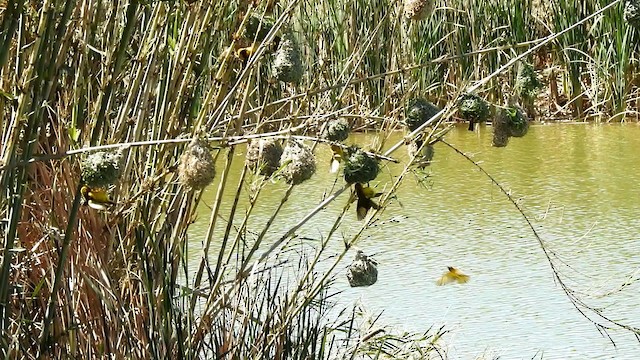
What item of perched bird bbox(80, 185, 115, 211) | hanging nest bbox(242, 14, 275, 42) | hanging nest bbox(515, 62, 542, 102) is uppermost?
hanging nest bbox(242, 14, 275, 42)

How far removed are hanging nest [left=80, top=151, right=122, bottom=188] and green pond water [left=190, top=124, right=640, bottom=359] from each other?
55 centimetres

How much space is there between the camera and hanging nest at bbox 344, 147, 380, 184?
5.00 ft

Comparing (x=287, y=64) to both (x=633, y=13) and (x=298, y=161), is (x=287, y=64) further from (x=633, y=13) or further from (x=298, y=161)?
(x=633, y=13)

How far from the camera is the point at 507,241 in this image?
370cm

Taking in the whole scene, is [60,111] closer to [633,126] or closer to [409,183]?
[409,183]

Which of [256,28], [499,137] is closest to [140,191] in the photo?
[256,28]

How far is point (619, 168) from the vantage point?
4.67 metres

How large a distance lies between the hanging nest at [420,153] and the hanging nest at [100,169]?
46 centimetres

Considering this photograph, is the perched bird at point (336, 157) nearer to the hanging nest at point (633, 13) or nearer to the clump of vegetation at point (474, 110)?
the clump of vegetation at point (474, 110)

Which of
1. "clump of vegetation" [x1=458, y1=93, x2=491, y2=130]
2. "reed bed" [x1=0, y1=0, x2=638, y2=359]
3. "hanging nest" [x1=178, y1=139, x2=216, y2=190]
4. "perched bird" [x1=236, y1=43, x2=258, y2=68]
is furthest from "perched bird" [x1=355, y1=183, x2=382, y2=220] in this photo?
"hanging nest" [x1=178, y1=139, x2=216, y2=190]

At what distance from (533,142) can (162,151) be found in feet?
12.5

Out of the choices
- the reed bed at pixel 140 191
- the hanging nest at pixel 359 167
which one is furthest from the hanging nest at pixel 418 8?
the hanging nest at pixel 359 167

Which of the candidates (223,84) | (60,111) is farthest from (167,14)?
(60,111)

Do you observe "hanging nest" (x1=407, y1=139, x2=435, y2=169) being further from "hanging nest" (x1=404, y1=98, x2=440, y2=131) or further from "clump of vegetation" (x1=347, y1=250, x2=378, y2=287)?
"clump of vegetation" (x1=347, y1=250, x2=378, y2=287)
